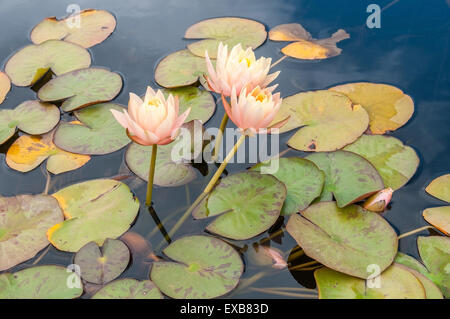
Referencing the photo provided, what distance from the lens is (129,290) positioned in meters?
1.54

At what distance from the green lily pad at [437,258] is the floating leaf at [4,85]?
2.39 metres

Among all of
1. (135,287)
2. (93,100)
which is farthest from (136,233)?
(93,100)

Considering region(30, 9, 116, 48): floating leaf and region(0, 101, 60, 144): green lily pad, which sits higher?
region(30, 9, 116, 48): floating leaf

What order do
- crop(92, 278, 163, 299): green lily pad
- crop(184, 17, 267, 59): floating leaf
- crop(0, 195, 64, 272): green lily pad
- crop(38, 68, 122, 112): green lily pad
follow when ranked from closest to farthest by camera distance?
crop(92, 278, 163, 299): green lily pad < crop(0, 195, 64, 272): green lily pad < crop(38, 68, 122, 112): green lily pad < crop(184, 17, 267, 59): floating leaf

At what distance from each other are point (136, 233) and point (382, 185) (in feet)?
3.79

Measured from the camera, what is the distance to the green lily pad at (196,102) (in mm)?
2270

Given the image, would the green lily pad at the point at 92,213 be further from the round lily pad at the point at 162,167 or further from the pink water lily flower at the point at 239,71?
the pink water lily flower at the point at 239,71

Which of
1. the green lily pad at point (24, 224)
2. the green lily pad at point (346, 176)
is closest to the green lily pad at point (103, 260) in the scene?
the green lily pad at point (24, 224)

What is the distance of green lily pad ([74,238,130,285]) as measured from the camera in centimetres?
161

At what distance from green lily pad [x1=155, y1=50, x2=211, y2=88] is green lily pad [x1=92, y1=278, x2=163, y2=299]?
1.27 m

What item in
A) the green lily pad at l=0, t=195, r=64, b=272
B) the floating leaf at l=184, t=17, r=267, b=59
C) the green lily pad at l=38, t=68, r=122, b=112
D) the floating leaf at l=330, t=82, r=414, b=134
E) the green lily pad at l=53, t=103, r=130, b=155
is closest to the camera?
the green lily pad at l=0, t=195, r=64, b=272

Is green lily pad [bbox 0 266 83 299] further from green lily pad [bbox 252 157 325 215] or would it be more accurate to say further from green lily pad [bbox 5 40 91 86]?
green lily pad [bbox 5 40 91 86]

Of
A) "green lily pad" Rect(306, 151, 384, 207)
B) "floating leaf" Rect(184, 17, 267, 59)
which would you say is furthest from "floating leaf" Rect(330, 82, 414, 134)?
"floating leaf" Rect(184, 17, 267, 59)

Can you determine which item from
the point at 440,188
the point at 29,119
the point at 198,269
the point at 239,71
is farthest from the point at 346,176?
the point at 29,119
